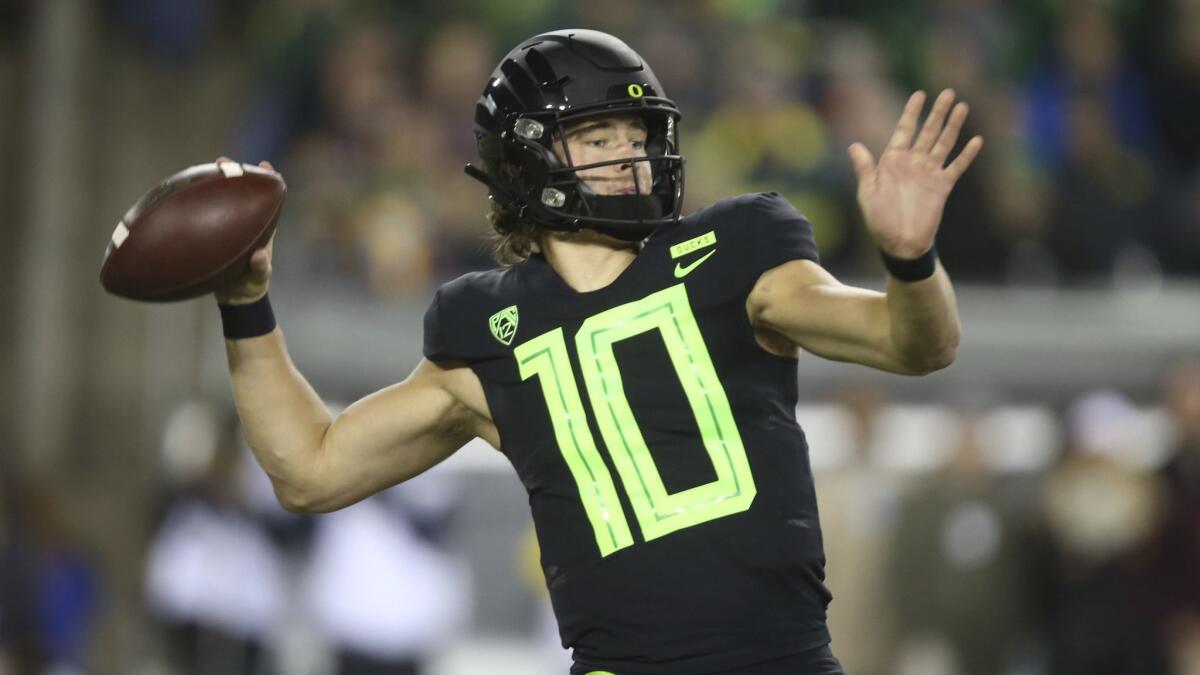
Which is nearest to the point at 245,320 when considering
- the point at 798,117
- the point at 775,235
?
the point at 775,235

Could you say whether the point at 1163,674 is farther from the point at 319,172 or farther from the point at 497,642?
the point at 319,172

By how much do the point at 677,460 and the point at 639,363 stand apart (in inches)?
6.8

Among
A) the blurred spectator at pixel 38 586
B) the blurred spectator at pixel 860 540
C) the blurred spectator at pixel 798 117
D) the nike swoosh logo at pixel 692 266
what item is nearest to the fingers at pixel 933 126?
the nike swoosh logo at pixel 692 266

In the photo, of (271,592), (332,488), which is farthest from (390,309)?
(332,488)

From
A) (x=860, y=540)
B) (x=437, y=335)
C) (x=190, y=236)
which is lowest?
(x=860, y=540)

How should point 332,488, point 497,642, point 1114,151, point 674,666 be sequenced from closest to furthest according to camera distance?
1. point 674,666
2. point 332,488
3. point 497,642
4. point 1114,151

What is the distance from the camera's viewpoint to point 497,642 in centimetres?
701

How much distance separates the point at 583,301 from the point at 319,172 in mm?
4951

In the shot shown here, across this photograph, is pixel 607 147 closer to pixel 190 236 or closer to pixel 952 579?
pixel 190 236

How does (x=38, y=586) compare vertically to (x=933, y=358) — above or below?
below

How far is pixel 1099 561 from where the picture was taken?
6543 mm

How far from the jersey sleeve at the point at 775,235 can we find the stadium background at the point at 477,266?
3588 millimetres

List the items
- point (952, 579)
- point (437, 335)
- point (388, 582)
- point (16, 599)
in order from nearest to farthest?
point (437, 335) → point (952, 579) → point (388, 582) → point (16, 599)

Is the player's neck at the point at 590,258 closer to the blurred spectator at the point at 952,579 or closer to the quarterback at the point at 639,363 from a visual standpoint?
the quarterback at the point at 639,363
